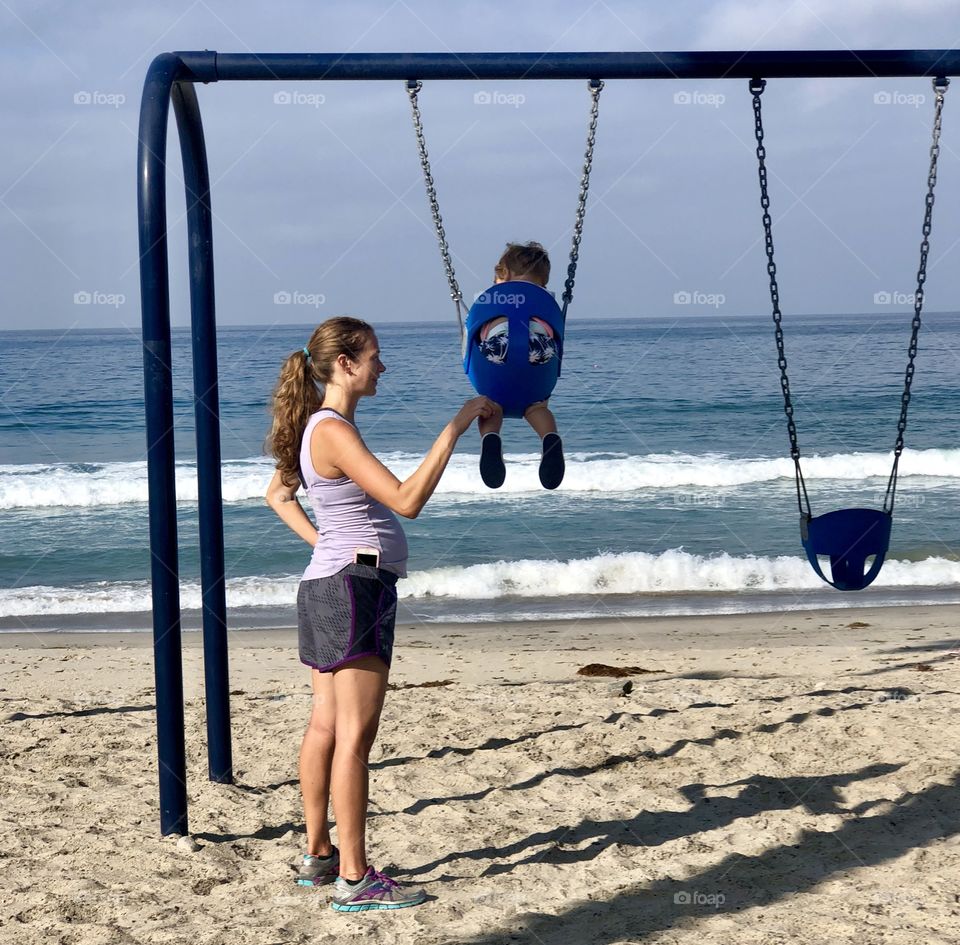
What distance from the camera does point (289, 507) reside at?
3.34 meters

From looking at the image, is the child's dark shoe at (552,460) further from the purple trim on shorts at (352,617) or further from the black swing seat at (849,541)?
the purple trim on shorts at (352,617)

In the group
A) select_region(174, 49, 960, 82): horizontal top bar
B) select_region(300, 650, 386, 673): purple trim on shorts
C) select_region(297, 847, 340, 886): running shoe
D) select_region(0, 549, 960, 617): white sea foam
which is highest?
select_region(174, 49, 960, 82): horizontal top bar

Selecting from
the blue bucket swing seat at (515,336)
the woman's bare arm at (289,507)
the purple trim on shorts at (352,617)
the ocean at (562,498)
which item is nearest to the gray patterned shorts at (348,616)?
the purple trim on shorts at (352,617)

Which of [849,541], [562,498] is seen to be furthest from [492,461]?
[562,498]

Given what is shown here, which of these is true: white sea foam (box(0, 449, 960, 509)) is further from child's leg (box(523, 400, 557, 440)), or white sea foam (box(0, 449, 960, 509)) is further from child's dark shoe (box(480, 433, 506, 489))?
child's dark shoe (box(480, 433, 506, 489))

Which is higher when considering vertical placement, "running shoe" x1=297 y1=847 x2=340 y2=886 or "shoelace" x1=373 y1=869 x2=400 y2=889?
"shoelace" x1=373 y1=869 x2=400 y2=889

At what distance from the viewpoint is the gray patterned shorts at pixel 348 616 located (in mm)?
2846

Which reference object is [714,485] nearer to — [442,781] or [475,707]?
[475,707]

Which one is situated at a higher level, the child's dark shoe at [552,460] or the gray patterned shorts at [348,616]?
the child's dark shoe at [552,460]

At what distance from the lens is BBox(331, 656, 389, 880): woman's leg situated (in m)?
2.89

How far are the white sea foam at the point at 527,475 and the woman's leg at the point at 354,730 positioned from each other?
12.0m

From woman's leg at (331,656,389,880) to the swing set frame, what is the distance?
748 millimetres

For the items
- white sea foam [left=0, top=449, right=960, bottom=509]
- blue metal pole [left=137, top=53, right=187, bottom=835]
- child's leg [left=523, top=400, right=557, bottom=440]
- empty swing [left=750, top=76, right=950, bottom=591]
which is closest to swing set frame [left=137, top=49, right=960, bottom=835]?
blue metal pole [left=137, top=53, right=187, bottom=835]

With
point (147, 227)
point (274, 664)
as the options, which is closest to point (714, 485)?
point (274, 664)
